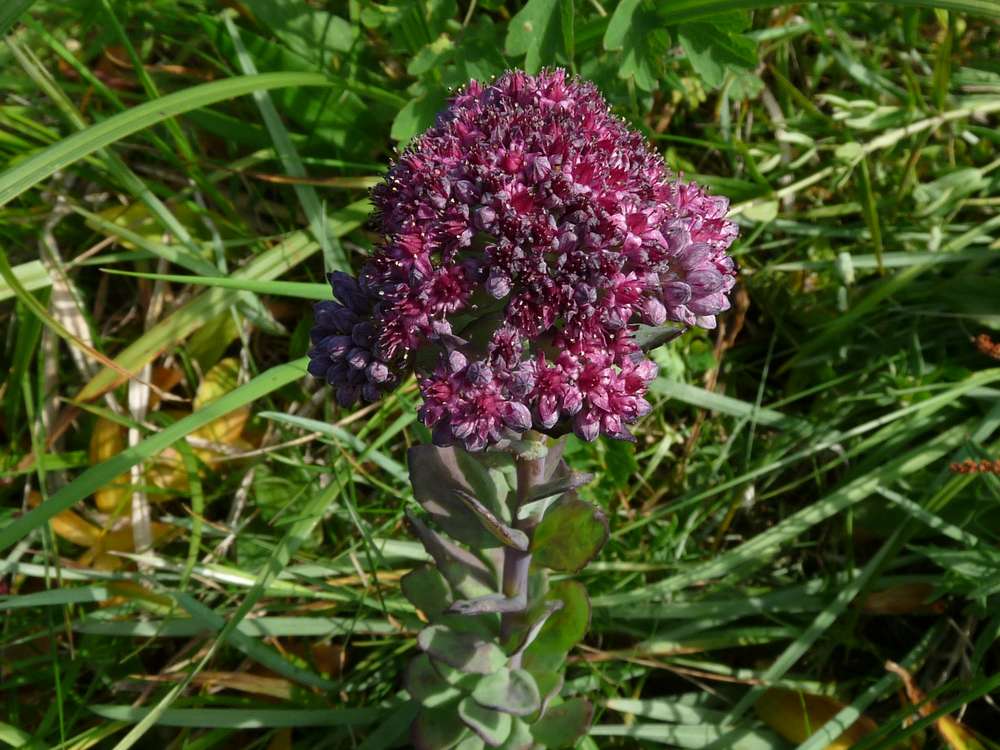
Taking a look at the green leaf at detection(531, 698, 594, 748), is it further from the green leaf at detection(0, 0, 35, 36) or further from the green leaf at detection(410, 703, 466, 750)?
the green leaf at detection(0, 0, 35, 36)

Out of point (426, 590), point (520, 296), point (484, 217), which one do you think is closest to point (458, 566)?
point (426, 590)

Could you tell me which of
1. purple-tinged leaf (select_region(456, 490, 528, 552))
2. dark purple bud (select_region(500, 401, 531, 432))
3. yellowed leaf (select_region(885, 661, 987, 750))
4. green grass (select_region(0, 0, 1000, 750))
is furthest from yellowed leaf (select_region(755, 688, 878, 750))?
dark purple bud (select_region(500, 401, 531, 432))

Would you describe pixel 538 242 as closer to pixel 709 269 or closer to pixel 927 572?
pixel 709 269

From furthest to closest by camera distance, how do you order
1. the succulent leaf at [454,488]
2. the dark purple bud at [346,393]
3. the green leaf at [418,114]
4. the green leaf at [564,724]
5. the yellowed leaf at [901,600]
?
the yellowed leaf at [901,600]
the green leaf at [418,114]
the green leaf at [564,724]
the succulent leaf at [454,488]
the dark purple bud at [346,393]

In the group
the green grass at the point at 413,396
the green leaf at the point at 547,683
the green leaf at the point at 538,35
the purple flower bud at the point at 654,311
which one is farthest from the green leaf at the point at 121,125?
the green leaf at the point at 547,683

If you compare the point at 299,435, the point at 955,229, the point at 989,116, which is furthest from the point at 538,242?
the point at 989,116

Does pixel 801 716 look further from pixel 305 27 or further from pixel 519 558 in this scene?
pixel 305 27

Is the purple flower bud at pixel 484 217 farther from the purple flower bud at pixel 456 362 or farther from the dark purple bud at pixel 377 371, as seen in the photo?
the dark purple bud at pixel 377 371
